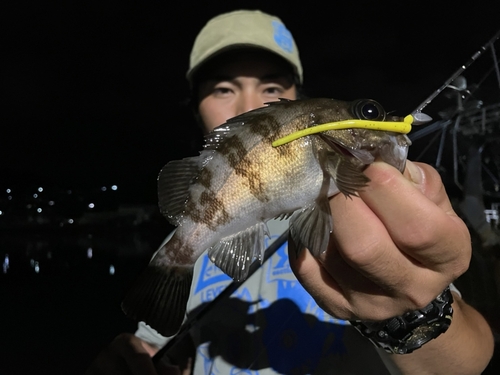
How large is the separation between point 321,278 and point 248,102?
1495 millimetres

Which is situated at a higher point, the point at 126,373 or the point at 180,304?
the point at 180,304

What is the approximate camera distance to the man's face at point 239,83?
2.47m

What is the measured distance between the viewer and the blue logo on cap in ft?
8.63

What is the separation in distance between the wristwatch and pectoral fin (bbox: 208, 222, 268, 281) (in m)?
0.48

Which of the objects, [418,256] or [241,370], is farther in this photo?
[241,370]

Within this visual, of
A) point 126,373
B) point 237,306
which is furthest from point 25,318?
point 237,306

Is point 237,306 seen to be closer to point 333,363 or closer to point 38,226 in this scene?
point 333,363

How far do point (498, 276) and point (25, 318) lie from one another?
9.62 metres

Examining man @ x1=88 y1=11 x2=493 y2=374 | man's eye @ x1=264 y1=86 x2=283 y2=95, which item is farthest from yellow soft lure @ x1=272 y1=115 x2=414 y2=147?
man's eye @ x1=264 y1=86 x2=283 y2=95

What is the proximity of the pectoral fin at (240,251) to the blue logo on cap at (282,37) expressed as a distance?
1.74 m

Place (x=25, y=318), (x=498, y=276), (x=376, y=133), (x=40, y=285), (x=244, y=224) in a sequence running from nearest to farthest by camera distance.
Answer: (x=376, y=133) → (x=244, y=224) → (x=498, y=276) → (x=25, y=318) → (x=40, y=285)

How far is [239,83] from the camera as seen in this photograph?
249 centimetres

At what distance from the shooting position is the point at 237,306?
6.59 feet

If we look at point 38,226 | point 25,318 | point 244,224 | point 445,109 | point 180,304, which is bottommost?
point 25,318
